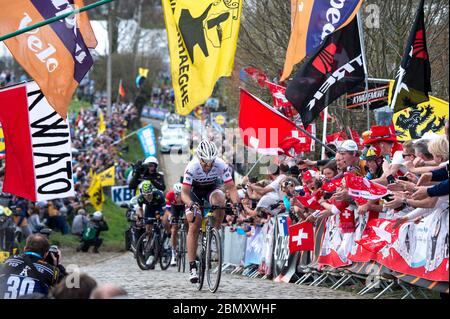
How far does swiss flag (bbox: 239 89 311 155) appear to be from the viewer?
16922mm

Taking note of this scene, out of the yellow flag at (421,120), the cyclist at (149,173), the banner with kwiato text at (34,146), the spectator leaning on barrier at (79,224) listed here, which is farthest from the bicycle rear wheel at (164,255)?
the spectator leaning on barrier at (79,224)

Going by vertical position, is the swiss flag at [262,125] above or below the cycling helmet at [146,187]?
above

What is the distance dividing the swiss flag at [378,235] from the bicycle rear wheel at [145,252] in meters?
7.61

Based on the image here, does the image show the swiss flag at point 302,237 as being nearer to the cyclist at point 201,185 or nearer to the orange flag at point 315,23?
the cyclist at point 201,185

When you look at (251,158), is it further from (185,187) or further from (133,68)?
(133,68)

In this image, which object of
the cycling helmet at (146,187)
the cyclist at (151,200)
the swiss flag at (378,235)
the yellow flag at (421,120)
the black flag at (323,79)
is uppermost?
the black flag at (323,79)

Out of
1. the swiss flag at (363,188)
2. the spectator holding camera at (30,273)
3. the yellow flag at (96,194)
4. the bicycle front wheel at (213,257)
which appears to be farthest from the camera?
the yellow flag at (96,194)

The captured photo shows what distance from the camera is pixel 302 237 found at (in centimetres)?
1577

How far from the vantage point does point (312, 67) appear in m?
14.9

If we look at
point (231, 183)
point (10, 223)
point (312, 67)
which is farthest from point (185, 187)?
point (10, 223)

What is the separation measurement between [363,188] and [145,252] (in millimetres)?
8057

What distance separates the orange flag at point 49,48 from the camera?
520 inches

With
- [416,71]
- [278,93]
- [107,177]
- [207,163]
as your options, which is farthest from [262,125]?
[107,177]

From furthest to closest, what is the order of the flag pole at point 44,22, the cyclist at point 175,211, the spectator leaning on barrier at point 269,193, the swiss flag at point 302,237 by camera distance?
the cyclist at point 175,211, the spectator leaning on barrier at point 269,193, the swiss flag at point 302,237, the flag pole at point 44,22
